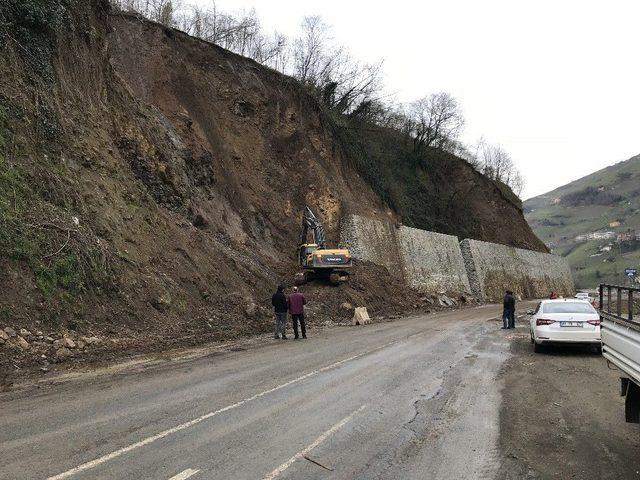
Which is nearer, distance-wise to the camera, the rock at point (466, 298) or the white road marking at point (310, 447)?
the white road marking at point (310, 447)

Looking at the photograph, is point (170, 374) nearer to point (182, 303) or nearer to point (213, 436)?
point (213, 436)

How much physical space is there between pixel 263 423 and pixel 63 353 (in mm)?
6331

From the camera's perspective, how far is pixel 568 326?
13.1m

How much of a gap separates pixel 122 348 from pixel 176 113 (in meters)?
18.4

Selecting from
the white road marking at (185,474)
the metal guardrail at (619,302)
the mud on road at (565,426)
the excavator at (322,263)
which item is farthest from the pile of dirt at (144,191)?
the metal guardrail at (619,302)

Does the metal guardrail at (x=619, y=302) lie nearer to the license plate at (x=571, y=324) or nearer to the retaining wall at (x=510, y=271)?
the license plate at (x=571, y=324)

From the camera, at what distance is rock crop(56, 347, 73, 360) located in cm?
1074

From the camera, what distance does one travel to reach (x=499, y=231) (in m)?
58.3

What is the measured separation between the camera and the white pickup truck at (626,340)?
5543mm

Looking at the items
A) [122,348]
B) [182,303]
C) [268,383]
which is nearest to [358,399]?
[268,383]

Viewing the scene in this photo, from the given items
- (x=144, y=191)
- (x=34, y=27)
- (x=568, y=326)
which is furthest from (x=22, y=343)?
(x=568, y=326)

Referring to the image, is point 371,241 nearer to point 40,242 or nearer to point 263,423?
point 40,242

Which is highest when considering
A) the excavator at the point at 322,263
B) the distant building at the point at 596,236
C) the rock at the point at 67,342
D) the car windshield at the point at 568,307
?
the distant building at the point at 596,236

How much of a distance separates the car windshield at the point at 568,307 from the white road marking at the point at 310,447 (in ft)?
28.7
